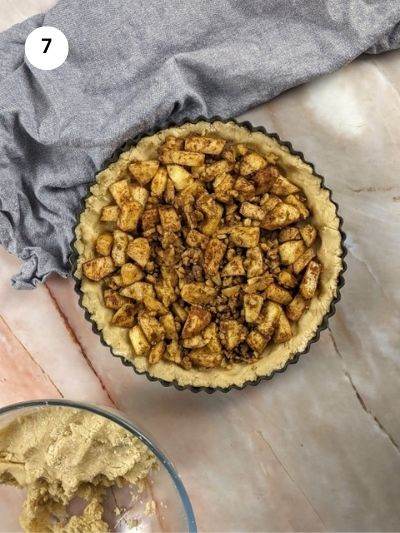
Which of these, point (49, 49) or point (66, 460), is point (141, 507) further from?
point (49, 49)

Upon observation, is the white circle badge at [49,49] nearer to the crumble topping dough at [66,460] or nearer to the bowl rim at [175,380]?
the bowl rim at [175,380]

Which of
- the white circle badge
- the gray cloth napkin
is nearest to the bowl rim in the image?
the gray cloth napkin

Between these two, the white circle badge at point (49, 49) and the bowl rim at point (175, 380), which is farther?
the white circle badge at point (49, 49)

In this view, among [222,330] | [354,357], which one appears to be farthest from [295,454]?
[222,330]

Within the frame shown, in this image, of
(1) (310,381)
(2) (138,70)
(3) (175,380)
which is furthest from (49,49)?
(1) (310,381)

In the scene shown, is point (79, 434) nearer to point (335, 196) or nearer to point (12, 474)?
point (12, 474)

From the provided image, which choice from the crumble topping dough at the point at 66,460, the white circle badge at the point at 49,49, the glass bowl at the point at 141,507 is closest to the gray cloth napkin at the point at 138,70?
the white circle badge at the point at 49,49
